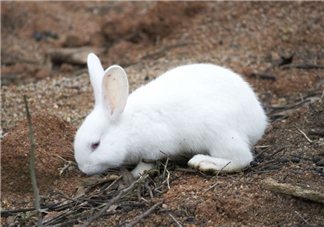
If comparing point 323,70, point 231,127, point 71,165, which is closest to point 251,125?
point 231,127

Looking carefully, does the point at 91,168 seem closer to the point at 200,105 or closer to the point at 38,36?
the point at 200,105

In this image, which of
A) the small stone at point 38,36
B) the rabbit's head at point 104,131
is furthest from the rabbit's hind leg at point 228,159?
the small stone at point 38,36

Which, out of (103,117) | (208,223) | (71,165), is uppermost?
(103,117)

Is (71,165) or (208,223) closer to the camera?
(208,223)

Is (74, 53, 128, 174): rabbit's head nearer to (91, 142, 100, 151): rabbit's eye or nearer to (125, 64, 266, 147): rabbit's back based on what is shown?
(91, 142, 100, 151): rabbit's eye

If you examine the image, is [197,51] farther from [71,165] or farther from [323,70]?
[71,165]

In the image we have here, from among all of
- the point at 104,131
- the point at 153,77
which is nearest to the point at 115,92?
the point at 104,131

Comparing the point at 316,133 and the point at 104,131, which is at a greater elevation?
the point at 104,131

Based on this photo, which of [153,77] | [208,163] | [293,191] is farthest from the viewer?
[153,77]
